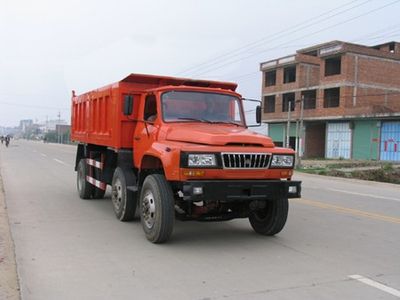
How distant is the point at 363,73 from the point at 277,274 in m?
48.2

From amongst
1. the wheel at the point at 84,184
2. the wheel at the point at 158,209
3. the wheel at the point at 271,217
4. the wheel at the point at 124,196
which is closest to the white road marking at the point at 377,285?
the wheel at the point at 271,217

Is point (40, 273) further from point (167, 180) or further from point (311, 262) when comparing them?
point (311, 262)

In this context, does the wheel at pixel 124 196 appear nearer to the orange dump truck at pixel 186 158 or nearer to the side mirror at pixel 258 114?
the orange dump truck at pixel 186 158


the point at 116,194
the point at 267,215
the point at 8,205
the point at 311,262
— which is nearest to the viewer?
the point at 311,262

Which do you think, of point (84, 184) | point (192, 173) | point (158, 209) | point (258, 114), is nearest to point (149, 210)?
point (158, 209)

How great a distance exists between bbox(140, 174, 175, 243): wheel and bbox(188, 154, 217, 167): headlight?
77cm

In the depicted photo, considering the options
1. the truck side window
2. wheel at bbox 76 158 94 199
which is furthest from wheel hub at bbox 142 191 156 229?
wheel at bbox 76 158 94 199

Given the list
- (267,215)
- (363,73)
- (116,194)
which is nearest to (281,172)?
(267,215)

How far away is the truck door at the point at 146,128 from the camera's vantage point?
27.7ft

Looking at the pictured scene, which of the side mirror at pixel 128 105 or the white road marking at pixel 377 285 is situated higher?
the side mirror at pixel 128 105

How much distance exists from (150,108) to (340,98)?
43883mm

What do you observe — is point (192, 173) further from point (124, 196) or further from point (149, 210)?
point (124, 196)

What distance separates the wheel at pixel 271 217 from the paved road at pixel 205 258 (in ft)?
0.55

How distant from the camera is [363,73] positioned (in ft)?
166
